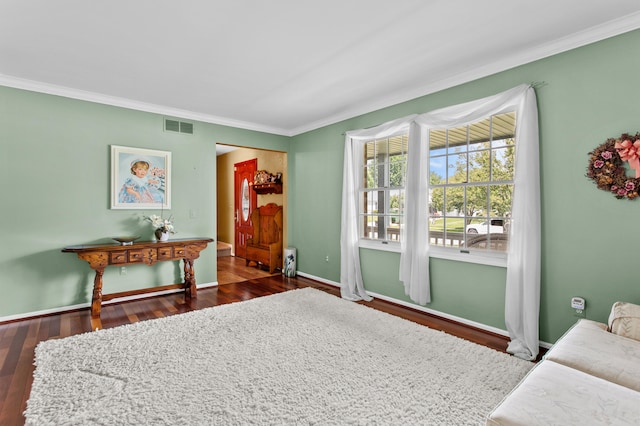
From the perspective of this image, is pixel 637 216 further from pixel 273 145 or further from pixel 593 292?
pixel 273 145

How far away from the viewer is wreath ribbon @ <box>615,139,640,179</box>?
2.29 metres

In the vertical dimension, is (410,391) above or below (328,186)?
below

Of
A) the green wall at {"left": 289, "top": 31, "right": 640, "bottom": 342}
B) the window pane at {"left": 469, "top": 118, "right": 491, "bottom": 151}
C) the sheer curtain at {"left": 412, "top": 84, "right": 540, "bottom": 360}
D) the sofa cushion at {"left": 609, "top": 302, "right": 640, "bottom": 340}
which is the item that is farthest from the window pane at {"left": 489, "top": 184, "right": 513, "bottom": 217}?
the sofa cushion at {"left": 609, "top": 302, "right": 640, "bottom": 340}

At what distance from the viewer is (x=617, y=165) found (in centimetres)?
241


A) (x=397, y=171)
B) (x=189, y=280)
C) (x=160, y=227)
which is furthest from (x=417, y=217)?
(x=160, y=227)

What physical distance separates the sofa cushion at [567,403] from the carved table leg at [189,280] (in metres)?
4.04

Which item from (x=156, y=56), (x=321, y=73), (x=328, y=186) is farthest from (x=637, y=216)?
(x=156, y=56)

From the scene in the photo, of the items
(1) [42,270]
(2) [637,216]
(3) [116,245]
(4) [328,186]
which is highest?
(4) [328,186]

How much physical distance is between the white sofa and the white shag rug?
0.57m

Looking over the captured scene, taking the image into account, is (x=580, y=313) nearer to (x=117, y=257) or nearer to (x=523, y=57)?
(x=523, y=57)

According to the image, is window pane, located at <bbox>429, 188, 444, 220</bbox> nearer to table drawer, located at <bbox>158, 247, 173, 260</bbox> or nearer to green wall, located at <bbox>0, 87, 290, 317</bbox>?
table drawer, located at <bbox>158, 247, 173, 260</bbox>

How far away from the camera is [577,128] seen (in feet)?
8.60

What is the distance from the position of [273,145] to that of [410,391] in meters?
4.56

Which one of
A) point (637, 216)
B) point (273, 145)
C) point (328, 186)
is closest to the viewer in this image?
point (637, 216)
